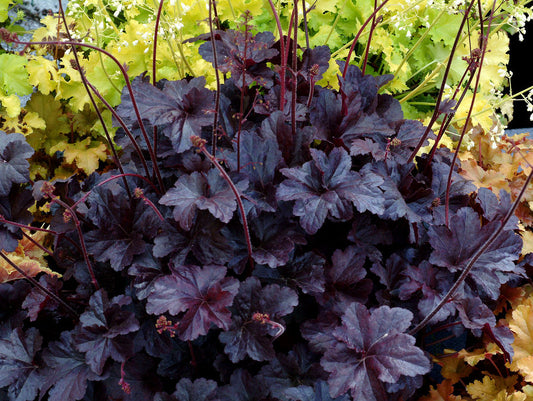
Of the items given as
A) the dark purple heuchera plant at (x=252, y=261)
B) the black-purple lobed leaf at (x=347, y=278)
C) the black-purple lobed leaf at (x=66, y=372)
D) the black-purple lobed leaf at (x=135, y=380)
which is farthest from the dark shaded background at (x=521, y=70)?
the black-purple lobed leaf at (x=66, y=372)

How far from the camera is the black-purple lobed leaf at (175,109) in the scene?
3.96 ft

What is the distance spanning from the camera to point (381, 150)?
1312mm

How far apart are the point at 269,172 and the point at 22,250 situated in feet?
3.06

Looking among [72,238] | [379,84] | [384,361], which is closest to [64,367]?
[72,238]

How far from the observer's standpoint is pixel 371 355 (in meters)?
1.00

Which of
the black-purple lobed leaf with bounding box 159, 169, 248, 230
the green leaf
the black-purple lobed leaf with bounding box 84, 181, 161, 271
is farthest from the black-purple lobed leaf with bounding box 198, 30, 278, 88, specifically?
the green leaf

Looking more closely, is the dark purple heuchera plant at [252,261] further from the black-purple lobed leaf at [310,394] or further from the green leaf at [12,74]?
the green leaf at [12,74]

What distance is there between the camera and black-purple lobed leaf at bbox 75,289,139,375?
105 centimetres

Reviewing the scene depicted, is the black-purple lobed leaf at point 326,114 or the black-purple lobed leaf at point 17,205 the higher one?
the black-purple lobed leaf at point 326,114

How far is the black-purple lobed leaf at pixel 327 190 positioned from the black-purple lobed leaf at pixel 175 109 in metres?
0.28

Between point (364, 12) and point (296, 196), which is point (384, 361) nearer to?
point (296, 196)

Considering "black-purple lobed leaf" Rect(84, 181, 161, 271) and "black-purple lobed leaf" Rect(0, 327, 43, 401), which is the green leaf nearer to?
"black-purple lobed leaf" Rect(84, 181, 161, 271)

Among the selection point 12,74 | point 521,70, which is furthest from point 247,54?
point 521,70

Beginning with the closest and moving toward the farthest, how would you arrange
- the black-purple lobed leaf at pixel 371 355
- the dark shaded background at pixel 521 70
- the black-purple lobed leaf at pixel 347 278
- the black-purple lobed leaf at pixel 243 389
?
the black-purple lobed leaf at pixel 371 355, the black-purple lobed leaf at pixel 243 389, the black-purple lobed leaf at pixel 347 278, the dark shaded background at pixel 521 70
